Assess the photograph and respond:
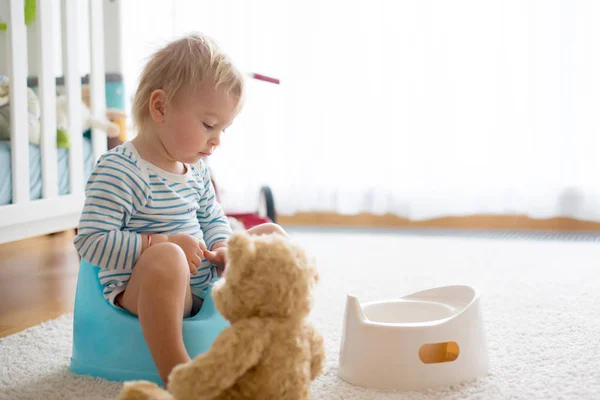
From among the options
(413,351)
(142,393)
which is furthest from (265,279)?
(413,351)

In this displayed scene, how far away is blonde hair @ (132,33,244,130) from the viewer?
3.32 ft

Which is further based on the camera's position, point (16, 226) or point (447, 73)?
point (447, 73)

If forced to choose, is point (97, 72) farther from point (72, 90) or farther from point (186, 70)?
point (186, 70)

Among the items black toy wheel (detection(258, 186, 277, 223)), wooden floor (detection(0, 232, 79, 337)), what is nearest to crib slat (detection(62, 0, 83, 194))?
wooden floor (detection(0, 232, 79, 337))

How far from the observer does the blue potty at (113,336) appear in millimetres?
941

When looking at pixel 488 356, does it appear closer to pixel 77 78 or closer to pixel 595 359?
pixel 595 359

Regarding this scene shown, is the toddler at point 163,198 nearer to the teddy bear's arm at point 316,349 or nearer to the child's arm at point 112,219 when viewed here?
the child's arm at point 112,219

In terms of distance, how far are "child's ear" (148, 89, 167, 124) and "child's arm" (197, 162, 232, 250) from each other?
15 cm

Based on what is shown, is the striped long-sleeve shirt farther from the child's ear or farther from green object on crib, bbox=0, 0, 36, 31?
green object on crib, bbox=0, 0, 36, 31

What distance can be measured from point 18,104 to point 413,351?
1.08 meters

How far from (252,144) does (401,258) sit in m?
0.95

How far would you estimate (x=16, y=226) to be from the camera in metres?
1.49

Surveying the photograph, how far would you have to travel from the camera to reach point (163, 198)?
1047 mm

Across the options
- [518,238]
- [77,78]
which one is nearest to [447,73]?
[518,238]
